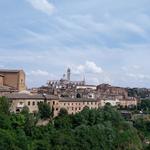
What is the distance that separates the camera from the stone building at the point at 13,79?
39.8 m

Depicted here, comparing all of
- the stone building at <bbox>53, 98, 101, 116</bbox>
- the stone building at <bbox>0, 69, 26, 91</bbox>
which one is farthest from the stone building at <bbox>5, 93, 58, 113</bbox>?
the stone building at <bbox>0, 69, 26, 91</bbox>

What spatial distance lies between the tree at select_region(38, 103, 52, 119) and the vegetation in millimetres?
2081

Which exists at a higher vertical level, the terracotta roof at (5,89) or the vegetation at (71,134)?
the terracotta roof at (5,89)

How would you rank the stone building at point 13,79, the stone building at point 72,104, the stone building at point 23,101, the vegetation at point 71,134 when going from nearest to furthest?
the vegetation at point 71,134, the stone building at point 23,101, the stone building at point 72,104, the stone building at point 13,79

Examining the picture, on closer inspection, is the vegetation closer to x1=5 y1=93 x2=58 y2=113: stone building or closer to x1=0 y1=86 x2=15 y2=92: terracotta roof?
x1=5 y1=93 x2=58 y2=113: stone building

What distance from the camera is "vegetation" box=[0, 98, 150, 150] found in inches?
890

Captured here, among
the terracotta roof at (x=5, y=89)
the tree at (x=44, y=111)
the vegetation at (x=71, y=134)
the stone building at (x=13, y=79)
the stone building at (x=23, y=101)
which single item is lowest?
the vegetation at (x=71, y=134)

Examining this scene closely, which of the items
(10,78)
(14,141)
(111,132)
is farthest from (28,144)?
(10,78)

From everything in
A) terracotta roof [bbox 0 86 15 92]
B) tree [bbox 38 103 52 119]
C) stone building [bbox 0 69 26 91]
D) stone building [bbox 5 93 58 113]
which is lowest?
tree [bbox 38 103 52 119]

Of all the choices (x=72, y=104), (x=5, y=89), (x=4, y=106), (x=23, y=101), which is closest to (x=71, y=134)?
(x=4, y=106)

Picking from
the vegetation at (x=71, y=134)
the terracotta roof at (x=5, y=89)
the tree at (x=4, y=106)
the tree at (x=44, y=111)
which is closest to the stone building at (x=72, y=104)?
the tree at (x=44, y=111)

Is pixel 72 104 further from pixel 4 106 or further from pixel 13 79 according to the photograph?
pixel 4 106

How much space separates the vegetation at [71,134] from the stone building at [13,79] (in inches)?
299

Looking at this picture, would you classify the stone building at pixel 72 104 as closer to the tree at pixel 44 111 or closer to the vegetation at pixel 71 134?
the tree at pixel 44 111
